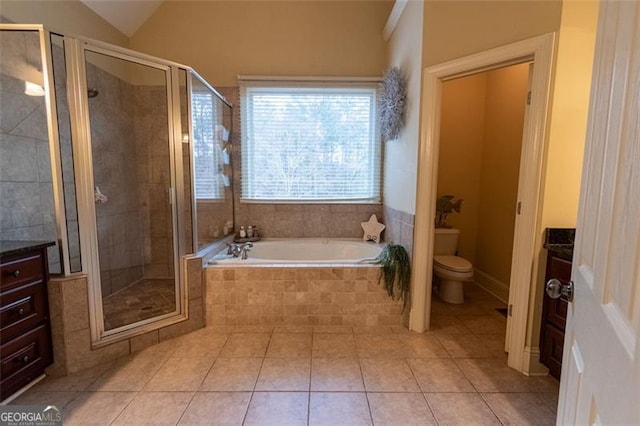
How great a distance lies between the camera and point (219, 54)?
3.24 m

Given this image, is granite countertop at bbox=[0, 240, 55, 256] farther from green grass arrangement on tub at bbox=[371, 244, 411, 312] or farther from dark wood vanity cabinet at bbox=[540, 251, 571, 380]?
dark wood vanity cabinet at bbox=[540, 251, 571, 380]

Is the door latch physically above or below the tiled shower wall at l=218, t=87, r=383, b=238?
above

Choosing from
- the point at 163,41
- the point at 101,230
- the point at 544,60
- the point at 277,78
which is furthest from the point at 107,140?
the point at 544,60

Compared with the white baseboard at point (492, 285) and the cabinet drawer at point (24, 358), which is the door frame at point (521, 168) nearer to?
the white baseboard at point (492, 285)

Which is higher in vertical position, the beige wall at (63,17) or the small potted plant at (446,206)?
the beige wall at (63,17)

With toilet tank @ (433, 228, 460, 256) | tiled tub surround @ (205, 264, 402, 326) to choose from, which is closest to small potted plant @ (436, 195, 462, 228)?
toilet tank @ (433, 228, 460, 256)

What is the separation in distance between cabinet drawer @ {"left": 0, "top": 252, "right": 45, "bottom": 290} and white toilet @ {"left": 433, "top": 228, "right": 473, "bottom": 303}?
10.1 feet

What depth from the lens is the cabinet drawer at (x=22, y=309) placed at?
1.57 metres

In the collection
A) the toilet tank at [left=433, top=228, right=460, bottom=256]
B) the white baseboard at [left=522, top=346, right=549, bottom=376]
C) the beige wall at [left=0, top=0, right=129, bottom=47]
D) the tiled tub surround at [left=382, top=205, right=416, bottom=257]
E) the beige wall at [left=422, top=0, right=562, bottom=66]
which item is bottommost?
the white baseboard at [left=522, top=346, right=549, bottom=376]

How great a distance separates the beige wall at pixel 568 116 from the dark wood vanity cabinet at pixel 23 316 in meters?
2.97

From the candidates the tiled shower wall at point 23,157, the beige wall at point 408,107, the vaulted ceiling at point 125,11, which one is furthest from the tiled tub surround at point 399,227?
the vaulted ceiling at point 125,11

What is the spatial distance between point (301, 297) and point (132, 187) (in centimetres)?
194

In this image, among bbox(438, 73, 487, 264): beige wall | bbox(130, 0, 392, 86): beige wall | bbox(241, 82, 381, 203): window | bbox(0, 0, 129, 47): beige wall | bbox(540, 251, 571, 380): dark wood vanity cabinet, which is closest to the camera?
bbox(540, 251, 571, 380): dark wood vanity cabinet

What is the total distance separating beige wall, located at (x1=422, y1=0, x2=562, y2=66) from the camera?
171 cm
